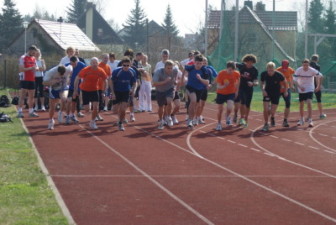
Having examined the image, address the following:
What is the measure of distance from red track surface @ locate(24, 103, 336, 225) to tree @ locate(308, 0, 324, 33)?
21.7 m

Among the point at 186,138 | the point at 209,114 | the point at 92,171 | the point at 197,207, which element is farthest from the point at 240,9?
the point at 197,207

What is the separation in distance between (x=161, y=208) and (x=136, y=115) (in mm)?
13734

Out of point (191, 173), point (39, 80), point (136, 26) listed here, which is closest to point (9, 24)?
point (136, 26)

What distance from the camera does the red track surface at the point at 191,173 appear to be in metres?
8.95

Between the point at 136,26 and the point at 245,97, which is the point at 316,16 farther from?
the point at 136,26

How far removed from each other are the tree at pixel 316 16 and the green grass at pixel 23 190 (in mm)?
27518

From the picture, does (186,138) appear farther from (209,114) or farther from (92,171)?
(209,114)

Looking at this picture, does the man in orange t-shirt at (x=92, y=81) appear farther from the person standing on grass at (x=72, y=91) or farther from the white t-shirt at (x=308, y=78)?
the white t-shirt at (x=308, y=78)

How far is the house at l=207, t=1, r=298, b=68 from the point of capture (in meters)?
36.8

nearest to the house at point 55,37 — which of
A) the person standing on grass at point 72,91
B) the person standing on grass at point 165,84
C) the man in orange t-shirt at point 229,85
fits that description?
the person standing on grass at point 72,91

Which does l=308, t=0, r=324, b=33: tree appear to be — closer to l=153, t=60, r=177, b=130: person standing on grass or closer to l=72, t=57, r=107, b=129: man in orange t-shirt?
l=153, t=60, r=177, b=130: person standing on grass

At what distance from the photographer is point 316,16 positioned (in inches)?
1586

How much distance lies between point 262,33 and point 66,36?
32.6 meters

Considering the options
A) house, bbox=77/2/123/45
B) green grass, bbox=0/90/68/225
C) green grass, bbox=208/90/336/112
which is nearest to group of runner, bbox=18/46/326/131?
green grass, bbox=0/90/68/225
